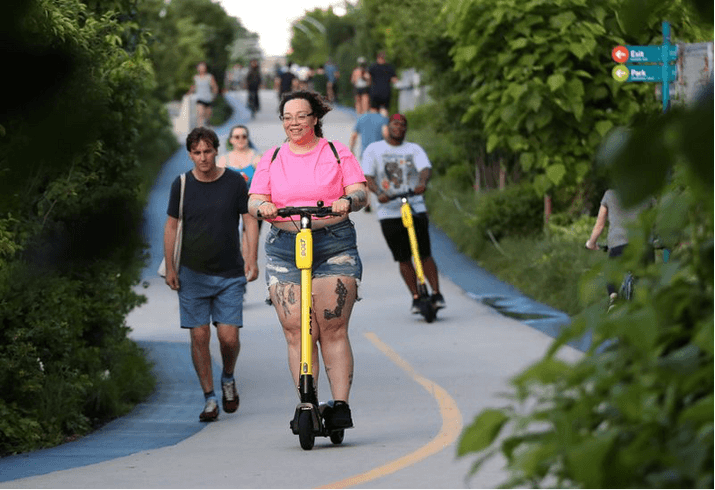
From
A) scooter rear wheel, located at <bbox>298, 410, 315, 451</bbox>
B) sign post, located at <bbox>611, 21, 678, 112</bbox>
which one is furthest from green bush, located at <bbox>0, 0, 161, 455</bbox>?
sign post, located at <bbox>611, 21, 678, 112</bbox>

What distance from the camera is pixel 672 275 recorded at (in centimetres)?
258

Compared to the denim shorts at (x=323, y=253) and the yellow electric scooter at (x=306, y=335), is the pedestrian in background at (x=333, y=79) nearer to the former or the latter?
the denim shorts at (x=323, y=253)

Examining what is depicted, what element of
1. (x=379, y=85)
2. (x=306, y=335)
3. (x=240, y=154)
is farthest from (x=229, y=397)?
(x=379, y=85)

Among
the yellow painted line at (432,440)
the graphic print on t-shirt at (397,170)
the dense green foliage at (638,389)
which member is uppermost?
the graphic print on t-shirt at (397,170)

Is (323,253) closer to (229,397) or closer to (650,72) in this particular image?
(229,397)

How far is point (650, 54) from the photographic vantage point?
12461mm

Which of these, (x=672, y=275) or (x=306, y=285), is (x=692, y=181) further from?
(x=306, y=285)

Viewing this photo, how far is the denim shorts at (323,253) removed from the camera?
25.8 ft

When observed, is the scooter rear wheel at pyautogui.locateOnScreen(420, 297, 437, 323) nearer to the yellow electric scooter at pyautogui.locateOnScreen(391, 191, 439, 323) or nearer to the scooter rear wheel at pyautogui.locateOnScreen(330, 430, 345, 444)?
the yellow electric scooter at pyautogui.locateOnScreen(391, 191, 439, 323)

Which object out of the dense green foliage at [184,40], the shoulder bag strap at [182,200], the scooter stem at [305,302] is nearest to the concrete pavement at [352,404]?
the scooter stem at [305,302]

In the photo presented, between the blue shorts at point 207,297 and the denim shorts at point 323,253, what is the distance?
154cm

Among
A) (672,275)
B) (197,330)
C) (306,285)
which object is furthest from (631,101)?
(672,275)

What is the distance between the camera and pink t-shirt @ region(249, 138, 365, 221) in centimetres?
777

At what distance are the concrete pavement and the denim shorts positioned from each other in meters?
0.92
